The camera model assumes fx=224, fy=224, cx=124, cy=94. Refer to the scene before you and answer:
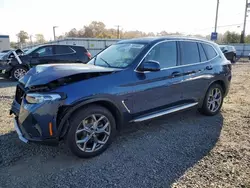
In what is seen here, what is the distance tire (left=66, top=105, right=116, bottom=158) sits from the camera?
9.95 ft

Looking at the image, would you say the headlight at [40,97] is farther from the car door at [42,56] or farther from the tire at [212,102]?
the car door at [42,56]

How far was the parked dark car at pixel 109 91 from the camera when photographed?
9.61 ft

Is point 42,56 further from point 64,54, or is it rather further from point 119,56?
point 119,56

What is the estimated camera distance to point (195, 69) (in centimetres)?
449

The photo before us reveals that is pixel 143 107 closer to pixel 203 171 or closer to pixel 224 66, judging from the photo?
pixel 203 171

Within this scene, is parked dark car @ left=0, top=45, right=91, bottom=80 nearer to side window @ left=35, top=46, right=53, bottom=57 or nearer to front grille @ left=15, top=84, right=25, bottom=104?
side window @ left=35, top=46, right=53, bottom=57

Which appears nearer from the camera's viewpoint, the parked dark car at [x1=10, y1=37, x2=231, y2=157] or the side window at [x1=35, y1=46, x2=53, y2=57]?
the parked dark car at [x1=10, y1=37, x2=231, y2=157]

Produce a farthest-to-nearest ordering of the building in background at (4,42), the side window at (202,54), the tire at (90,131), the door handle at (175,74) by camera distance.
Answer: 1. the building in background at (4,42)
2. the side window at (202,54)
3. the door handle at (175,74)
4. the tire at (90,131)

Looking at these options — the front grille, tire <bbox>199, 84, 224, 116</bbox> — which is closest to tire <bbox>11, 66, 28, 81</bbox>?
the front grille

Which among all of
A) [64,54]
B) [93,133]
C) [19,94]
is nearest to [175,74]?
[93,133]

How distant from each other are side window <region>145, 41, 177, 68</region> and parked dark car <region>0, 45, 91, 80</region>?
7385 mm

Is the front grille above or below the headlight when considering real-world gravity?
below

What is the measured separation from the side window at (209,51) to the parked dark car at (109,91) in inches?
5.5

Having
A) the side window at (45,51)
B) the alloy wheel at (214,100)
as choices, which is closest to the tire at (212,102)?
the alloy wheel at (214,100)
